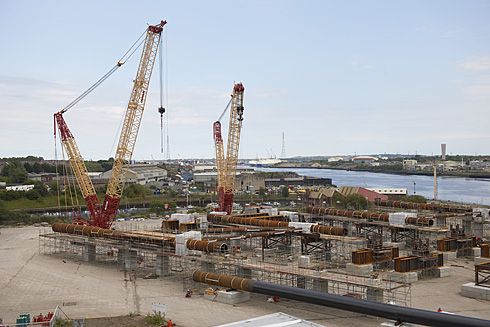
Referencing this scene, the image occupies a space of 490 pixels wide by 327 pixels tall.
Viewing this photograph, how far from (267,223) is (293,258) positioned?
3294mm

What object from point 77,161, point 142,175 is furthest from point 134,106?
point 142,175

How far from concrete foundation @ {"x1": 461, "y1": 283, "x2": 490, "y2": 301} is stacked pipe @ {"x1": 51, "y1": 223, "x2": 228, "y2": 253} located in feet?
30.9

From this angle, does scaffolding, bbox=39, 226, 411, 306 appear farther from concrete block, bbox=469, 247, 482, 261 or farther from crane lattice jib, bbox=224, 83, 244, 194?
crane lattice jib, bbox=224, 83, 244, 194

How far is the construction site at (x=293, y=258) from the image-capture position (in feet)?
53.6

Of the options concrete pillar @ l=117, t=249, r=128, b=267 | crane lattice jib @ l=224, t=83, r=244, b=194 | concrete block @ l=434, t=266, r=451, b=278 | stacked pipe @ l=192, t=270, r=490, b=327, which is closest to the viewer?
stacked pipe @ l=192, t=270, r=490, b=327

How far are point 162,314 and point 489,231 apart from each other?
88.8ft

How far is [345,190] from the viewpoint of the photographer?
186 feet

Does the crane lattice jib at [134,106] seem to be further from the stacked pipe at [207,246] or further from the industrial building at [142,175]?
the industrial building at [142,175]

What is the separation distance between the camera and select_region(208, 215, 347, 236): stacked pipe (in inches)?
1011

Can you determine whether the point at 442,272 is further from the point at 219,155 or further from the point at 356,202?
the point at 356,202

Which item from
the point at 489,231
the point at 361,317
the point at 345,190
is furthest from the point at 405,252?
the point at 345,190

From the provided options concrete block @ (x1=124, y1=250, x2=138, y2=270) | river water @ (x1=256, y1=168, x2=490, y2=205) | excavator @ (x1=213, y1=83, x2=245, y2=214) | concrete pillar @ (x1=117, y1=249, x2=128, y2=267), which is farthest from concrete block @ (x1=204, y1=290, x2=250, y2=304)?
river water @ (x1=256, y1=168, x2=490, y2=205)

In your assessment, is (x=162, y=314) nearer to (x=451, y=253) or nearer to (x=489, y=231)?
(x=451, y=253)

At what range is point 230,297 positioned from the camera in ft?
58.9
